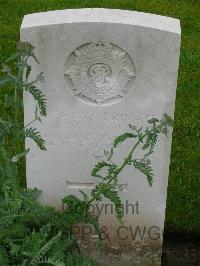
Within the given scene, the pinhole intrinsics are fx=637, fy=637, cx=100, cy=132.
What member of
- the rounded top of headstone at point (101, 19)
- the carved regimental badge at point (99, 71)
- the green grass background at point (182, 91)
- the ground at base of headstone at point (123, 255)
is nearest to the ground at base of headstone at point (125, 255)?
the ground at base of headstone at point (123, 255)

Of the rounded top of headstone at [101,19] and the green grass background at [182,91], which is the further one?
the green grass background at [182,91]

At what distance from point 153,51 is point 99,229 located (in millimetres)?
1106

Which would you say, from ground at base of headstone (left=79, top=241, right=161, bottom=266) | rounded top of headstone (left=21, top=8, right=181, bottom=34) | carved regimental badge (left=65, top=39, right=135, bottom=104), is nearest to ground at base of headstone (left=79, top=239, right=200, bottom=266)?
ground at base of headstone (left=79, top=241, right=161, bottom=266)

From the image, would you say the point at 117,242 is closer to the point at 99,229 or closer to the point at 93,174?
the point at 99,229

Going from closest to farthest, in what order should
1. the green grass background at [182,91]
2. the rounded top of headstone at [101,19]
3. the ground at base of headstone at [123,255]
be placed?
the rounded top of headstone at [101,19] → the ground at base of headstone at [123,255] → the green grass background at [182,91]

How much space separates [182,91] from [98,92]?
263 centimetres

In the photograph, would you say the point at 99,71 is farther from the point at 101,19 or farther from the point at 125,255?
the point at 125,255

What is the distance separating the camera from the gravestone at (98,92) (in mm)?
3135

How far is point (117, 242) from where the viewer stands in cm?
374

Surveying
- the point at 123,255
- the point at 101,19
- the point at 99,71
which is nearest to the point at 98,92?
the point at 99,71

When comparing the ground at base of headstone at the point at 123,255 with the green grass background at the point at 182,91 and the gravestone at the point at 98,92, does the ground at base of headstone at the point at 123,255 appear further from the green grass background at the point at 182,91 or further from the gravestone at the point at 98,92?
the green grass background at the point at 182,91

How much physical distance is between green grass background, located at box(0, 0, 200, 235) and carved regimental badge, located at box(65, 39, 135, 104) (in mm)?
1309

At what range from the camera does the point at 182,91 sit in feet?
19.1

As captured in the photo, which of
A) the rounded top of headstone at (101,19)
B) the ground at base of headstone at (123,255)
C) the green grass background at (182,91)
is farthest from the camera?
the green grass background at (182,91)
